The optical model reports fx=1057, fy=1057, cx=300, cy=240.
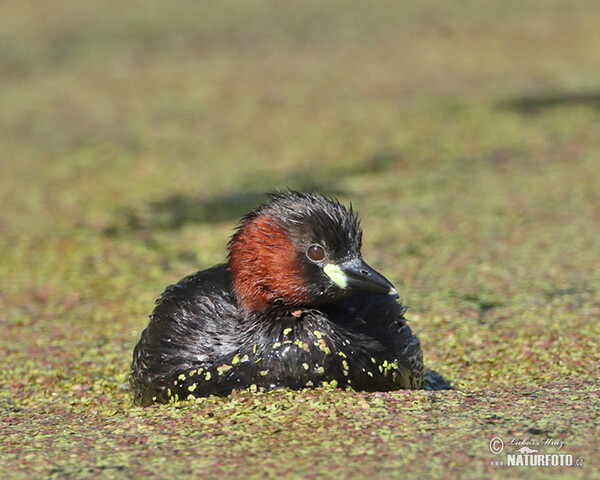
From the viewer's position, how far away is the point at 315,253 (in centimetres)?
386

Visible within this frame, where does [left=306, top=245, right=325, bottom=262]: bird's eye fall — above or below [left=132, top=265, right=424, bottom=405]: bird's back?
above

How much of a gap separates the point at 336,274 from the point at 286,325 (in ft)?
0.86

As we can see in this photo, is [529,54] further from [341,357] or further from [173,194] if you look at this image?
[341,357]

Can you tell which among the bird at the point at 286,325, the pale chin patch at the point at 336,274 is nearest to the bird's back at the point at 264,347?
the bird at the point at 286,325

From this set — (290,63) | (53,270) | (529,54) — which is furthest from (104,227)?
(529,54)

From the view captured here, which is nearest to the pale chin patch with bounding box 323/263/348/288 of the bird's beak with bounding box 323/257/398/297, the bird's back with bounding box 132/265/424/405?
the bird's beak with bounding box 323/257/398/297

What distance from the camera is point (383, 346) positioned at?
399cm

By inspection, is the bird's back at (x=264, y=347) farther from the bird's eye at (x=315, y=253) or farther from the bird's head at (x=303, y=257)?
the bird's eye at (x=315, y=253)

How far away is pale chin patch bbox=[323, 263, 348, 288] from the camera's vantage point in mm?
3850

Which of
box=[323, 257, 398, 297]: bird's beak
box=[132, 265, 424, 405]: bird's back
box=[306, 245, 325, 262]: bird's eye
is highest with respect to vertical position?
box=[306, 245, 325, 262]: bird's eye

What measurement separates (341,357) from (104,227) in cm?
345

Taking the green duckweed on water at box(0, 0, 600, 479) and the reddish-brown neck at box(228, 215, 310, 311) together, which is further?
the reddish-brown neck at box(228, 215, 310, 311)

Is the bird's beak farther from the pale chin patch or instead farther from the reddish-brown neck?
the reddish-brown neck

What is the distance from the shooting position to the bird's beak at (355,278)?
12.6 ft
